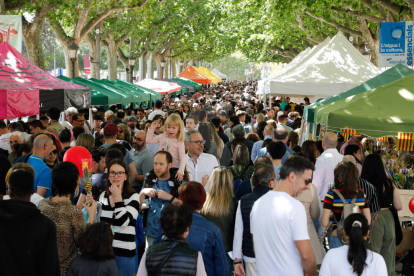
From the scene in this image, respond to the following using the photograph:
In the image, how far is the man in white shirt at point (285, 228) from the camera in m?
3.58

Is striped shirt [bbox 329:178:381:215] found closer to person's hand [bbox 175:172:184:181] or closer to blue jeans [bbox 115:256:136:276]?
person's hand [bbox 175:172:184:181]

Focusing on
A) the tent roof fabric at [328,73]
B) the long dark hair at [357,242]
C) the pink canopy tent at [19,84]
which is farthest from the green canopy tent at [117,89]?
the long dark hair at [357,242]

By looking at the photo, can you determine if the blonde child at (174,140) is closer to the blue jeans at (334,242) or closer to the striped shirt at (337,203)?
the striped shirt at (337,203)

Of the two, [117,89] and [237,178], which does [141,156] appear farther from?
[117,89]

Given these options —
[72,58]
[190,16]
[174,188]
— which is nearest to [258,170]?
[174,188]

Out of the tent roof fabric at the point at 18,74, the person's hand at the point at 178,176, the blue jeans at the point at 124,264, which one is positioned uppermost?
→ the tent roof fabric at the point at 18,74

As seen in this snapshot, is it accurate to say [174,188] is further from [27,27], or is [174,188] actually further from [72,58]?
[72,58]

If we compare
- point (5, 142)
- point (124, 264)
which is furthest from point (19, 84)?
point (124, 264)

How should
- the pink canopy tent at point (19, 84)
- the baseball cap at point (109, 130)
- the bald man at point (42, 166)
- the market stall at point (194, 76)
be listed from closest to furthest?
the bald man at point (42, 166) < the baseball cap at point (109, 130) < the pink canopy tent at point (19, 84) < the market stall at point (194, 76)

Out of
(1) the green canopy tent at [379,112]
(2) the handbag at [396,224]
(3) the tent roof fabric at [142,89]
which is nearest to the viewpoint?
(2) the handbag at [396,224]

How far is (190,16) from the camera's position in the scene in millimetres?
37812

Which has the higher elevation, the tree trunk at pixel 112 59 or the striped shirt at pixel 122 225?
the tree trunk at pixel 112 59

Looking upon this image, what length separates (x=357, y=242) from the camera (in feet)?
11.8

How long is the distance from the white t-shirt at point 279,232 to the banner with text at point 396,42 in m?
11.4
